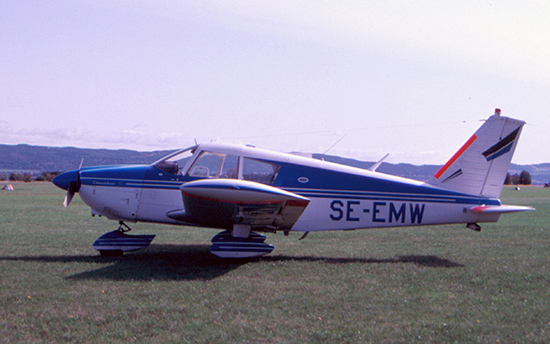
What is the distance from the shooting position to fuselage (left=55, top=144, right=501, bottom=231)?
847cm

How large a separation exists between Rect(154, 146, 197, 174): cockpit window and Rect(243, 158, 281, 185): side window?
110 cm

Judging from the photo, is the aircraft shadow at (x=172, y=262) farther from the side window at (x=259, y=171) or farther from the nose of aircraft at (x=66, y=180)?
the side window at (x=259, y=171)

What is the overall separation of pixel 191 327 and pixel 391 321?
212 centimetres

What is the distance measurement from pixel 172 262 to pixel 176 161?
1.88 m

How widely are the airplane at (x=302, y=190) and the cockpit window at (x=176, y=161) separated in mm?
19

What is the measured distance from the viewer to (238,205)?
731 cm

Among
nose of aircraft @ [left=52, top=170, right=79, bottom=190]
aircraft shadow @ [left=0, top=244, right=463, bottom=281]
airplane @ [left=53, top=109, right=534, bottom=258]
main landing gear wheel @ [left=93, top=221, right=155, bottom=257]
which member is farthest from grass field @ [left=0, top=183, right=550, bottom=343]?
nose of aircraft @ [left=52, top=170, right=79, bottom=190]

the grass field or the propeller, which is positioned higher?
the propeller

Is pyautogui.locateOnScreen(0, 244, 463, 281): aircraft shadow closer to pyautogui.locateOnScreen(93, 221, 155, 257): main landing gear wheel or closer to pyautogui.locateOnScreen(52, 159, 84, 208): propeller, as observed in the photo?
pyautogui.locateOnScreen(93, 221, 155, 257): main landing gear wheel

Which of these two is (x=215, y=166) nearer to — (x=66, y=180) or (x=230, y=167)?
(x=230, y=167)

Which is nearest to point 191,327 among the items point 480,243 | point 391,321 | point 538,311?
point 391,321

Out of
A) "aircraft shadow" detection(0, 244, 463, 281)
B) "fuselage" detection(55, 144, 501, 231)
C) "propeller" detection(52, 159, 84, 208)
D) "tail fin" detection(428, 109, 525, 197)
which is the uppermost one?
"tail fin" detection(428, 109, 525, 197)

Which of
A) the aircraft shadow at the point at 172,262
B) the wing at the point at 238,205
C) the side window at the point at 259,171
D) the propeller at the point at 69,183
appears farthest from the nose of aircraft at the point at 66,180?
the side window at the point at 259,171

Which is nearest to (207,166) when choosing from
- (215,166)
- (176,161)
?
(215,166)
